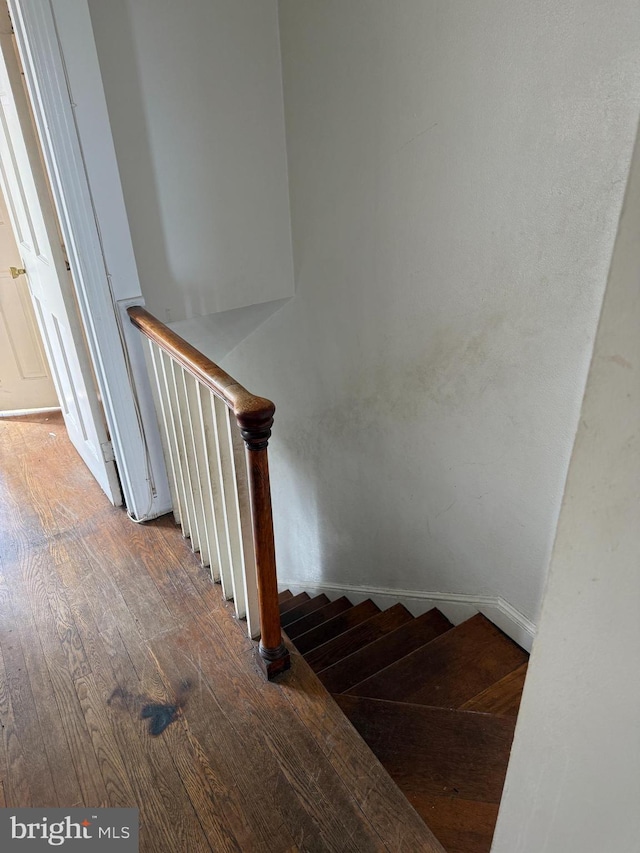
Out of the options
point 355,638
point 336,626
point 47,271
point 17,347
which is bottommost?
point 336,626

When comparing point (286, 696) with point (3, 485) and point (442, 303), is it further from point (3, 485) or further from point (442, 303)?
point (3, 485)

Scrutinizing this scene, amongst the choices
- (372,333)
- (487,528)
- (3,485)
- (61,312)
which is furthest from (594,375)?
(3,485)

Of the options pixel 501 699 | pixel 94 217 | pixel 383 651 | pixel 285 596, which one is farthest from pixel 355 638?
pixel 94 217

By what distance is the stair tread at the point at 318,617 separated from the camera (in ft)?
9.78

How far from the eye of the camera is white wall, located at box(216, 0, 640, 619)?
5.27ft

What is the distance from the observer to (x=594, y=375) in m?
0.46

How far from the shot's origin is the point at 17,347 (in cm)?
331

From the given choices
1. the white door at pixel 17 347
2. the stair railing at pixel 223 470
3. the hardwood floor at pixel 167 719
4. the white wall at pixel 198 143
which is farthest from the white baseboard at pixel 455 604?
the white door at pixel 17 347

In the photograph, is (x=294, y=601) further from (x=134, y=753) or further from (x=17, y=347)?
(x=17, y=347)

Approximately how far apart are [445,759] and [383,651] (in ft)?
2.49

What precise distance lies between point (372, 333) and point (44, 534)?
5.44ft

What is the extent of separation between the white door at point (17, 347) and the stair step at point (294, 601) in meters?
1.88

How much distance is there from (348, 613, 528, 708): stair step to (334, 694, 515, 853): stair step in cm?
15

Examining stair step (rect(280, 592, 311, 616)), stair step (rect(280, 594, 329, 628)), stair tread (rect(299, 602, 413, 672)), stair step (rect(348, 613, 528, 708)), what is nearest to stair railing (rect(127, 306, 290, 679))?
stair step (rect(348, 613, 528, 708))
